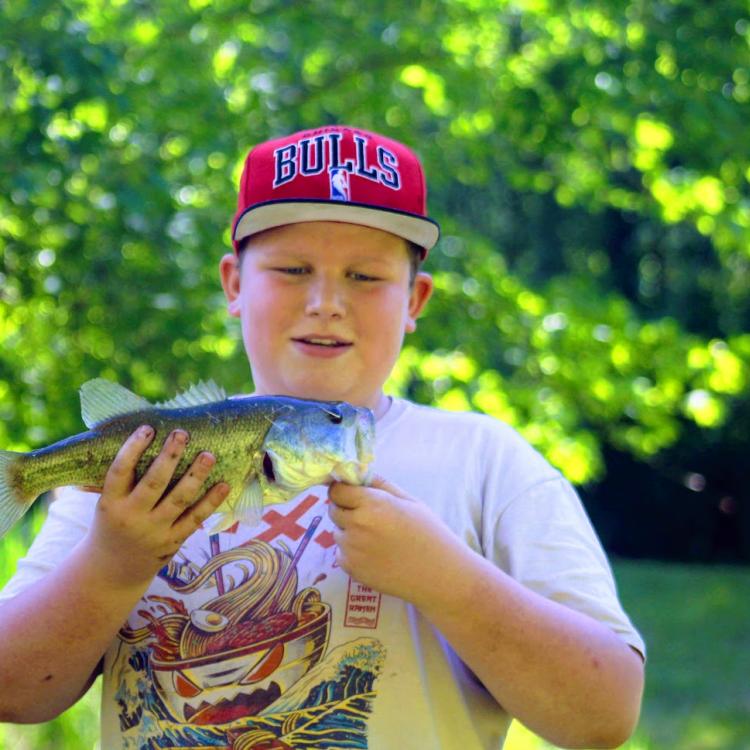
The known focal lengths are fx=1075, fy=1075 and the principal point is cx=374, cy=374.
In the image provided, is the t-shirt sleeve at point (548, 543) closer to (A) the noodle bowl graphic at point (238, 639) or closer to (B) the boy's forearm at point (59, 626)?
(A) the noodle bowl graphic at point (238, 639)

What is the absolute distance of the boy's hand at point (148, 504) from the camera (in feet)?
6.26

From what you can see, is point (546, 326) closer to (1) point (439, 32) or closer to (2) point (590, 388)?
(2) point (590, 388)

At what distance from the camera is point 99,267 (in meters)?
5.89

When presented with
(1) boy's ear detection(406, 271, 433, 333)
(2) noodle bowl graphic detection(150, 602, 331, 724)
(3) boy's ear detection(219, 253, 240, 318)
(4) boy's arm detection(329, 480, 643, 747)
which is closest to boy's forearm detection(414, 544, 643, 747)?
(4) boy's arm detection(329, 480, 643, 747)

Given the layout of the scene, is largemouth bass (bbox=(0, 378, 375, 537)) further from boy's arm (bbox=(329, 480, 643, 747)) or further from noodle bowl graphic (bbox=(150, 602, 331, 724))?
noodle bowl graphic (bbox=(150, 602, 331, 724))

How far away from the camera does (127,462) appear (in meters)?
1.91

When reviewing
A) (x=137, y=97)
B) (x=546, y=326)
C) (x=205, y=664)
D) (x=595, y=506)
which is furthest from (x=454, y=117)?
(x=595, y=506)

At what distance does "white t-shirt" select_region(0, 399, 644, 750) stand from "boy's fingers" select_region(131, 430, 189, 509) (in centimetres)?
42

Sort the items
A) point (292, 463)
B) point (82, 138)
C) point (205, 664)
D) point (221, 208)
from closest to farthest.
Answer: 1. point (292, 463)
2. point (205, 664)
3. point (82, 138)
4. point (221, 208)

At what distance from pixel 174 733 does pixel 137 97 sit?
422cm

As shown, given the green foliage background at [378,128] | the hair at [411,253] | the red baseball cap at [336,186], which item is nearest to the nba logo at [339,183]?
the red baseball cap at [336,186]

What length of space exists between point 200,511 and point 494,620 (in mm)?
603

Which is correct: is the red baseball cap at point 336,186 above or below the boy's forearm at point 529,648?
above

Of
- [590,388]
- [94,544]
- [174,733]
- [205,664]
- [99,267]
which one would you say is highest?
[99,267]
